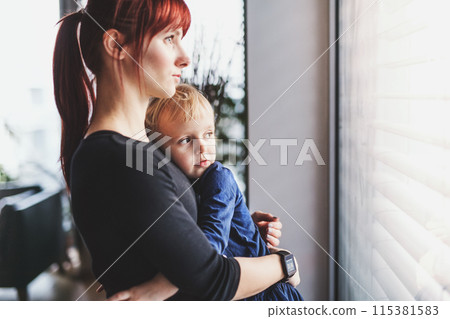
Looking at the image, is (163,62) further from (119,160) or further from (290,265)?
(290,265)

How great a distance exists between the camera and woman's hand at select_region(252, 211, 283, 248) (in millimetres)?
917

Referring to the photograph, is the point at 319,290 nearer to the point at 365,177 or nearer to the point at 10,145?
the point at 365,177

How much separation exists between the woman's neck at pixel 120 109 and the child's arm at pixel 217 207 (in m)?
0.15

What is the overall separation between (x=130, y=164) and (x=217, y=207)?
190 millimetres

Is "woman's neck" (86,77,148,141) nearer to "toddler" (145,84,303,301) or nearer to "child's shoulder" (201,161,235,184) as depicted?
"toddler" (145,84,303,301)

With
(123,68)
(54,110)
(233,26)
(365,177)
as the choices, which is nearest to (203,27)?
(233,26)

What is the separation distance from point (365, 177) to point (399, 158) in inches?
4.7

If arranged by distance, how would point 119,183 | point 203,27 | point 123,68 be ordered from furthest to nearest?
point 203,27
point 123,68
point 119,183

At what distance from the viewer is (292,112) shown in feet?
3.11

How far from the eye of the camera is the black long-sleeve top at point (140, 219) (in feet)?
2.24
